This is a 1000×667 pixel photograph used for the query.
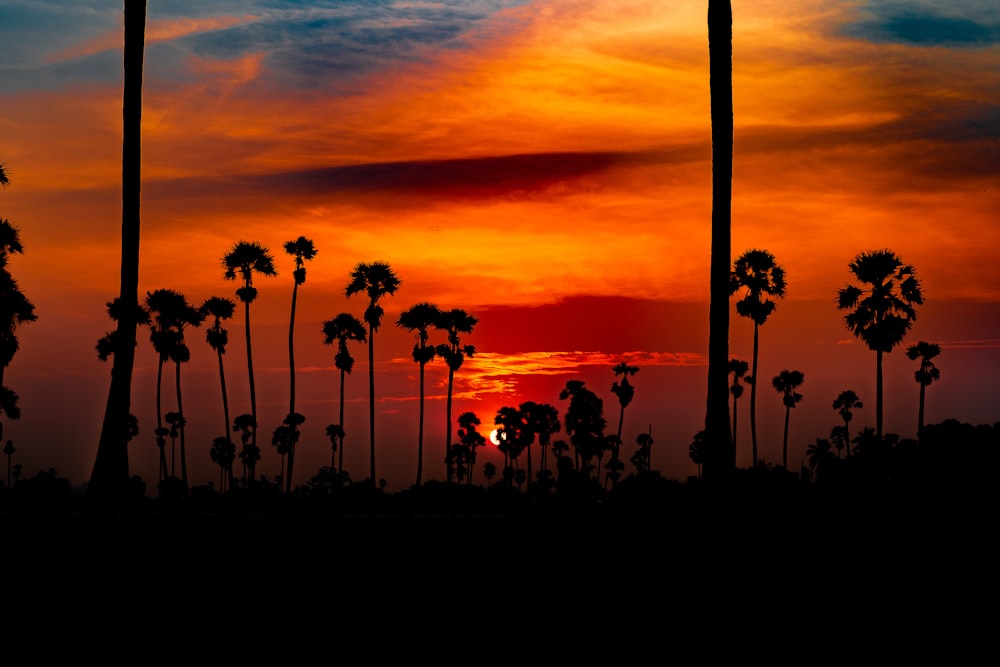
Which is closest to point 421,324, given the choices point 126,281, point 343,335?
point 343,335

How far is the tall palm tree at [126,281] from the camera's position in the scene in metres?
17.2

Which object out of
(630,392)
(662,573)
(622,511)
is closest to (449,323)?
(630,392)

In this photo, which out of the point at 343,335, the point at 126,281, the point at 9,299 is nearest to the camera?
the point at 126,281

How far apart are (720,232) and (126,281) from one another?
9.70 m

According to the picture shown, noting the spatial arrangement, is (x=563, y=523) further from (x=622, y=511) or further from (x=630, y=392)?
(x=630, y=392)

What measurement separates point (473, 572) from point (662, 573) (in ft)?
9.22

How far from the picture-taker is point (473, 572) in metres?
16.1

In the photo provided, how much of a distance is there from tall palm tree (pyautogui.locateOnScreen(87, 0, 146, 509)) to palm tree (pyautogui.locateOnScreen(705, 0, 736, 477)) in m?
9.34

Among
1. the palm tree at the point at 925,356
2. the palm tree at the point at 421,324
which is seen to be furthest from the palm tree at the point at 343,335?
the palm tree at the point at 925,356

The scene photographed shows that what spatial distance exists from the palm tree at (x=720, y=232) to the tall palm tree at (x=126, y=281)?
30.6ft

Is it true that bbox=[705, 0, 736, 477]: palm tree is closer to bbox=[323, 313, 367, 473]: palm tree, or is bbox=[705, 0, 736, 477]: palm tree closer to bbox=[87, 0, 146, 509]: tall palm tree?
bbox=[87, 0, 146, 509]: tall palm tree

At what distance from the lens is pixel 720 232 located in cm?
1750

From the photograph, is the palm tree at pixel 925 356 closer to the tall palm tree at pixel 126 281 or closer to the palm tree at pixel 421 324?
the palm tree at pixel 421 324

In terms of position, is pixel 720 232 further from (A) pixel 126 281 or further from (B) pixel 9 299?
(B) pixel 9 299
